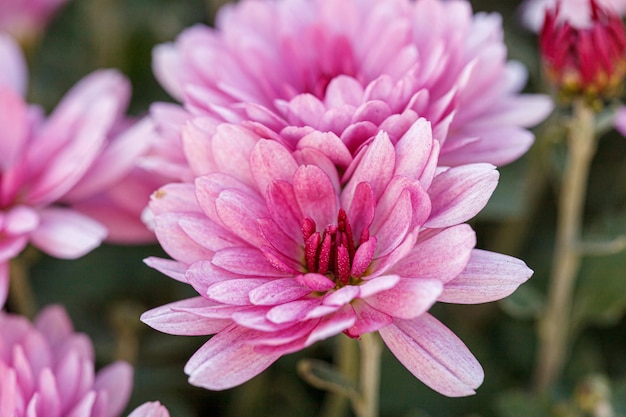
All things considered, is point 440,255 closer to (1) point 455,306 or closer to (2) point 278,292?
(2) point 278,292

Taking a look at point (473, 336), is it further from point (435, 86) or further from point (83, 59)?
point (83, 59)

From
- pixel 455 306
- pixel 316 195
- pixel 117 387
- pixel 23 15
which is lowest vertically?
pixel 455 306

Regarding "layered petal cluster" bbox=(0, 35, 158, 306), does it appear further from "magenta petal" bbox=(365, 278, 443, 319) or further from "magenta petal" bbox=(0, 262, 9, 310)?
"magenta petal" bbox=(365, 278, 443, 319)

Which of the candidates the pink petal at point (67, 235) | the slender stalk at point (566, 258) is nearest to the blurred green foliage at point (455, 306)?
the slender stalk at point (566, 258)

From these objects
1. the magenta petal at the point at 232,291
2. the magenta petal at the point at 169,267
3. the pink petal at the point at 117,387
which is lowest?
the pink petal at the point at 117,387

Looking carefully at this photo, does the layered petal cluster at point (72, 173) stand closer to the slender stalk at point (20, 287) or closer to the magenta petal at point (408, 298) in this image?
the slender stalk at point (20, 287)

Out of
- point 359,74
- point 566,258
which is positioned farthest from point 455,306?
point 359,74

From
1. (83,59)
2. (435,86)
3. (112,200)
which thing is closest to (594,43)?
(435,86)
